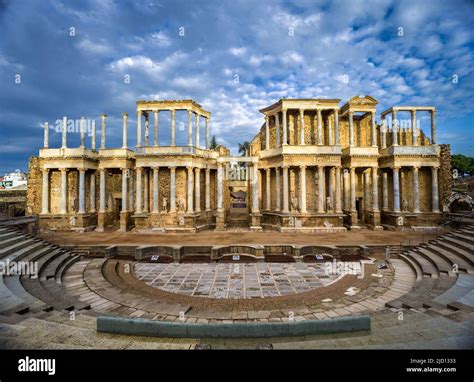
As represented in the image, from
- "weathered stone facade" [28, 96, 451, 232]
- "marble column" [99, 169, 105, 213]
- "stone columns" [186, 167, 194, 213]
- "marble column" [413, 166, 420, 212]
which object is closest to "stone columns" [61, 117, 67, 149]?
"weathered stone facade" [28, 96, 451, 232]

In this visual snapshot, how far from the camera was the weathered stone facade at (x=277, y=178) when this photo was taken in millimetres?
24531

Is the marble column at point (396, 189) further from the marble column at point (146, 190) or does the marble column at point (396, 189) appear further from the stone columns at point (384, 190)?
the marble column at point (146, 190)

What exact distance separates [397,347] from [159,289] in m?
9.04

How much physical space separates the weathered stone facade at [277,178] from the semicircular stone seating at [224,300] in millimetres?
11629

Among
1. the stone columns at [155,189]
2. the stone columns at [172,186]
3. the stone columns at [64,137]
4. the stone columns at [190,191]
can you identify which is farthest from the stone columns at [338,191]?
the stone columns at [64,137]

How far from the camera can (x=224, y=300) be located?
9.27 metres

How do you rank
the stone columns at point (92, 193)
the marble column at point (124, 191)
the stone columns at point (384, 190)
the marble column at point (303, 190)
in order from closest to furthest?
the marble column at point (303, 190) < the marble column at point (124, 191) < the stone columns at point (384, 190) < the stone columns at point (92, 193)

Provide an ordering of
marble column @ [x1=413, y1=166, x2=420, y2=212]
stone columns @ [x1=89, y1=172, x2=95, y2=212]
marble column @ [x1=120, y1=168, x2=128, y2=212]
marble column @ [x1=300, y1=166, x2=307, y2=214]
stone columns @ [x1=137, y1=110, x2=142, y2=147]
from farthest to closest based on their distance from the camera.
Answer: stone columns @ [x1=89, y1=172, x2=95, y2=212] < stone columns @ [x1=137, y1=110, x2=142, y2=147] < marble column @ [x1=120, y1=168, x2=128, y2=212] < marble column @ [x1=300, y1=166, x2=307, y2=214] < marble column @ [x1=413, y1=166, x2=420, y2=212]

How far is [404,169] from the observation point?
85.4 feet

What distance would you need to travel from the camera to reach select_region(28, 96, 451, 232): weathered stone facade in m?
24.5

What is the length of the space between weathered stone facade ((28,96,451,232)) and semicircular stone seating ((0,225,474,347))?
1163 centimetres

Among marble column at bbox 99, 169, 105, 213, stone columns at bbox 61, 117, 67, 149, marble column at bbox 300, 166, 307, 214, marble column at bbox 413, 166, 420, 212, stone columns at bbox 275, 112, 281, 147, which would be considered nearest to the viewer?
marble column at bbox 413, 166, 420, 212

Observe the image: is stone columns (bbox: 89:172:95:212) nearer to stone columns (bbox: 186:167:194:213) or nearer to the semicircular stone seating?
stone columns (bbox: 186:167:194:213)
